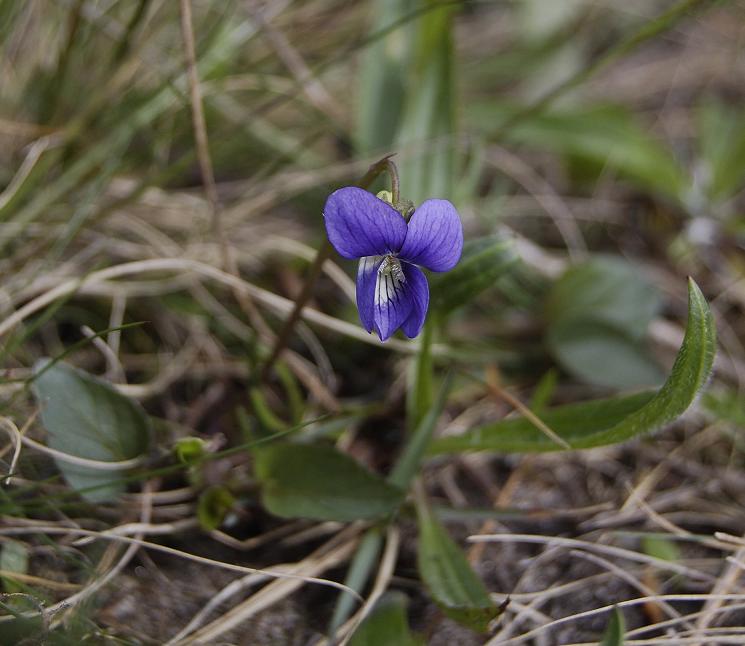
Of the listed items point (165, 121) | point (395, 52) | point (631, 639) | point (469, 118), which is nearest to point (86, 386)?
point (165, 121)

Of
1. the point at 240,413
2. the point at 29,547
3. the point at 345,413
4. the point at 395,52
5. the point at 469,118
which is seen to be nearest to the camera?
the point at 29,547

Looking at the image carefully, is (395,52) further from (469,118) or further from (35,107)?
(35,107)

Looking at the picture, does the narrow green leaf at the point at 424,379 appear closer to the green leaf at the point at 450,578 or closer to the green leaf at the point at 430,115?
the green leaf at the point at 450,578

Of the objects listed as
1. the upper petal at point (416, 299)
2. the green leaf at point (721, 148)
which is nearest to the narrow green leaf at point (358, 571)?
the upper petal at point (416, 299)

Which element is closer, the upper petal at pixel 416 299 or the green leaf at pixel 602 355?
the upper petal at pixel 416 299

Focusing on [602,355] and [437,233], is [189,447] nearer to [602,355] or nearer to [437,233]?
[437,233]
